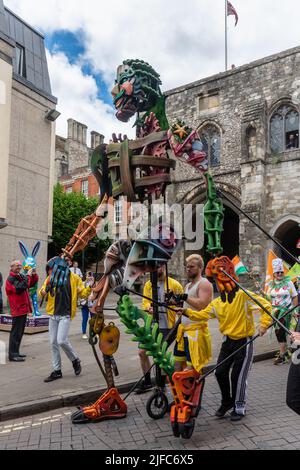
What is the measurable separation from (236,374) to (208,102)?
20.1 metres

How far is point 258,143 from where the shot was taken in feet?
65.6

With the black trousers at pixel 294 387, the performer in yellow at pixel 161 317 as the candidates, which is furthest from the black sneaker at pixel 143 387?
the black trousers at pixel 294 387

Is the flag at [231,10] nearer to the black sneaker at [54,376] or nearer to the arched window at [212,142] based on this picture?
the arched window at [212,142]

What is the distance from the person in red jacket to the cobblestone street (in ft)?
9.39

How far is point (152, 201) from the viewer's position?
501 cm

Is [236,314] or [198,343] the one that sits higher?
[236,314]

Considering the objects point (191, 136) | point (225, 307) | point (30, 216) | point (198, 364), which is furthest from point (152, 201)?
point (30, 216)

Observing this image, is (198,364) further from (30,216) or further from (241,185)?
(241,185)

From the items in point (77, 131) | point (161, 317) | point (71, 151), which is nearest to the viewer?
point (161, 317)

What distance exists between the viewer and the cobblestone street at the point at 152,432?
3977mm

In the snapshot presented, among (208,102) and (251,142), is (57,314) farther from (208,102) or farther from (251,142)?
(208,102)

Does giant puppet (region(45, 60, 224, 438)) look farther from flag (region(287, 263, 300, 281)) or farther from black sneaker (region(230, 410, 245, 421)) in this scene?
flag (region(287, 263, 300, 281))

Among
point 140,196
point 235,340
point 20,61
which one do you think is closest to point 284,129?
point 20,61

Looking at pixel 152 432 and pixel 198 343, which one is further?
pixel 198 343
